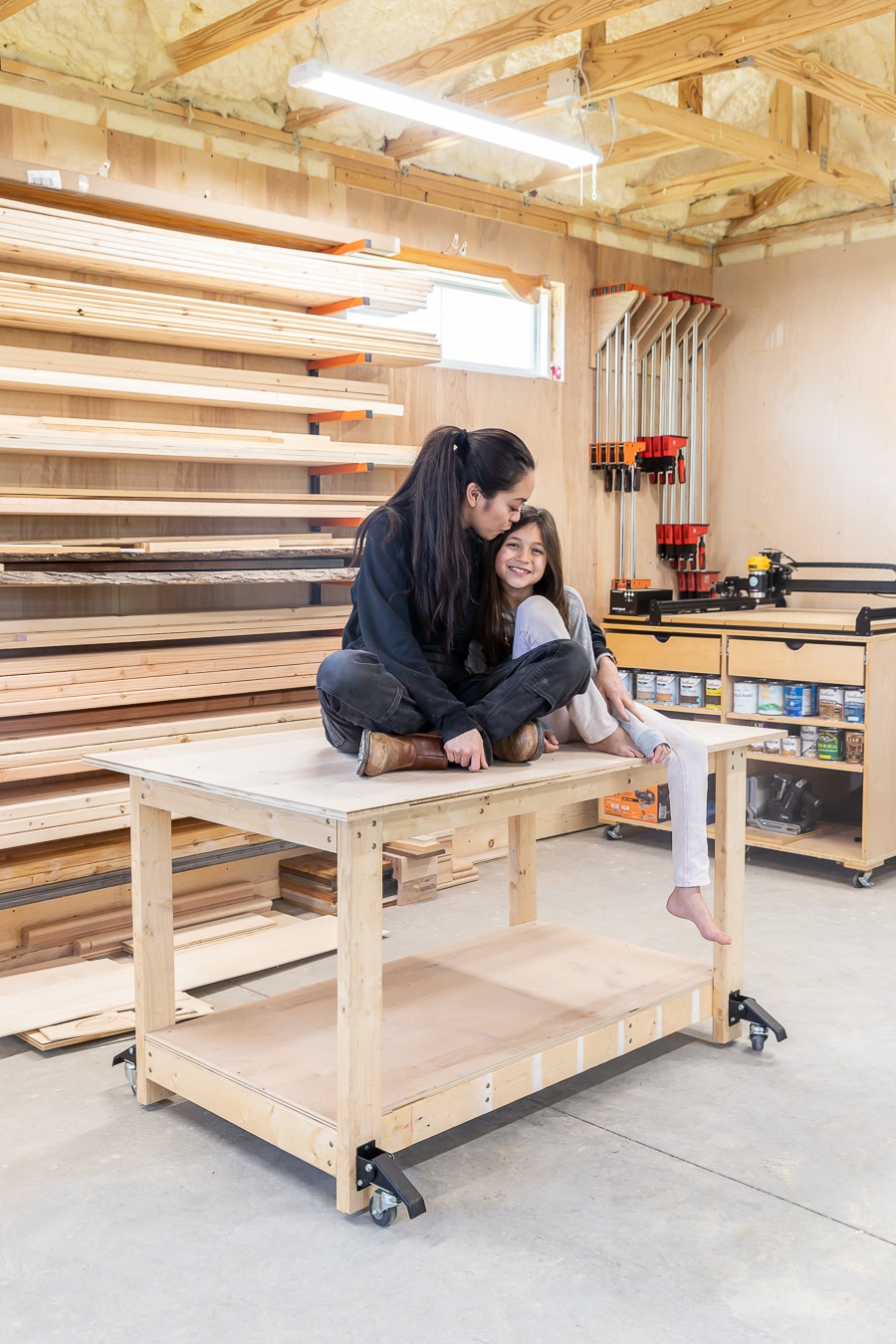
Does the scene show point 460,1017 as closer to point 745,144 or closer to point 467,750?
point 467,750

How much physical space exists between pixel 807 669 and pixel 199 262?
2858mm

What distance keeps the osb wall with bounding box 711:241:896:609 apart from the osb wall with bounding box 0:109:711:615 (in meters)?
0.48

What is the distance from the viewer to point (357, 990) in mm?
2361

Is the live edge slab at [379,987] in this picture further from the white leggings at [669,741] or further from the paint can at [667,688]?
the paint can at [667,688]

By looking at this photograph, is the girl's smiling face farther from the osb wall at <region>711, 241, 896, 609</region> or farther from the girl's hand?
the osb wall at <region>711, 241, 896, 609</region>

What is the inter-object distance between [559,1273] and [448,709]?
1154 millimetres

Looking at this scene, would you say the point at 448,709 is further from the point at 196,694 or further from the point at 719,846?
the point at 196,694

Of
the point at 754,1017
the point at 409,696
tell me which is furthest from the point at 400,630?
the point at 754,1017

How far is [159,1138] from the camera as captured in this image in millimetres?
2797

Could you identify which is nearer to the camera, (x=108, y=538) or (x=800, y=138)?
(x=108, y=538)

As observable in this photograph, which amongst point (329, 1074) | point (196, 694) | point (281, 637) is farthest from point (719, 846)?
point (281, 637)

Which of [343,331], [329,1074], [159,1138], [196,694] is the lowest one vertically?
[159,1138]

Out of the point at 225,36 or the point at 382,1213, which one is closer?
the point at 382,1213

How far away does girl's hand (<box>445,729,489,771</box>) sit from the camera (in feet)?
8.97
